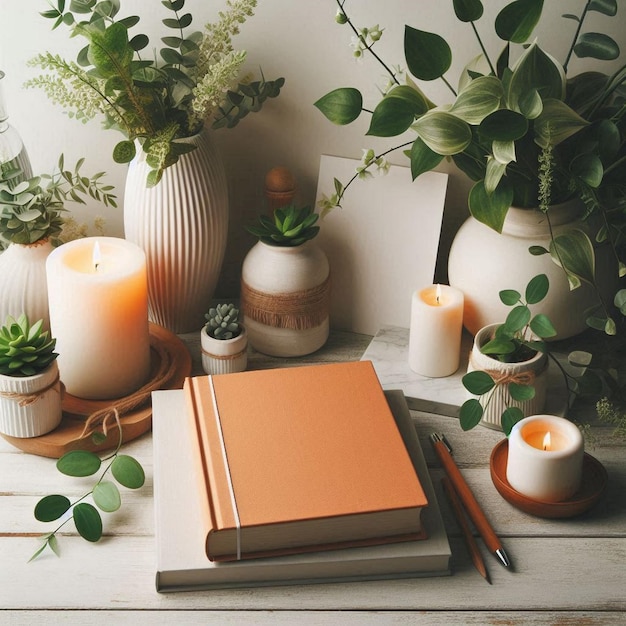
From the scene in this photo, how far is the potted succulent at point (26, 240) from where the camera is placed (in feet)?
3.17

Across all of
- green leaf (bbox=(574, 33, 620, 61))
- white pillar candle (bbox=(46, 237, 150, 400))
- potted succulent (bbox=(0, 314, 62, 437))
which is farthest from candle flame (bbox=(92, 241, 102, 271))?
green leaf (bbox=(574, 33, 620, 61))

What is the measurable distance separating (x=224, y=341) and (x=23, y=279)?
233mm

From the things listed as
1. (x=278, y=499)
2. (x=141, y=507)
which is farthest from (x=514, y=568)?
(x=141, y=507)

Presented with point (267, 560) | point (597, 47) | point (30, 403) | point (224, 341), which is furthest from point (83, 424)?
point (597, 47)

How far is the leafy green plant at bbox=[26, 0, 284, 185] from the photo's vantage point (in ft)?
2.95

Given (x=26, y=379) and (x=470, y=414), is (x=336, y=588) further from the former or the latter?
(x=26, y=379)

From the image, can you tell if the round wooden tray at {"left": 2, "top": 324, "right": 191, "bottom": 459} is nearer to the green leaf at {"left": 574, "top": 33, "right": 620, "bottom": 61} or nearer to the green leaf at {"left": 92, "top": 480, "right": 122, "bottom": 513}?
the green leaf at {"left": 92, "top": 480, "right": 122, "bottom": 513}

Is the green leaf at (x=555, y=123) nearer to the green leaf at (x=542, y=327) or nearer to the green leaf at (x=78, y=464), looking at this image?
the green leaf at (x=542, y=327)

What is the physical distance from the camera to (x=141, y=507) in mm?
829

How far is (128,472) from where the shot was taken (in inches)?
33.4

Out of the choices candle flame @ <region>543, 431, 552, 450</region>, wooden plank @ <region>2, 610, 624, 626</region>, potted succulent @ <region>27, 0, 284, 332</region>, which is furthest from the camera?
potted succulent @ <region>27, 0, 284, 332</region>

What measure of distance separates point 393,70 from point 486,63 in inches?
5.4

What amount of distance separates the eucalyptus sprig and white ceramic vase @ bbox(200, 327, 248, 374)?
0.46 ft

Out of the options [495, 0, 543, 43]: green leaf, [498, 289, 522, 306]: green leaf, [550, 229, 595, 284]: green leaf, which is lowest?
[498, 289, 522, 306]: green leaf
